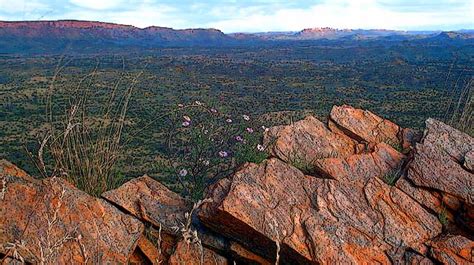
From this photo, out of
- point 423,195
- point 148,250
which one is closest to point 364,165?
point 423,195

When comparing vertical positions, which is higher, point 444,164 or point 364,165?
point 444,164

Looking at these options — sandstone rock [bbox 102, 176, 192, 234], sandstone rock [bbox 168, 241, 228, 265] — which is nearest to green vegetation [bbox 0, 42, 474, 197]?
sandstone rock [bbox 102, 176, 192, 234]

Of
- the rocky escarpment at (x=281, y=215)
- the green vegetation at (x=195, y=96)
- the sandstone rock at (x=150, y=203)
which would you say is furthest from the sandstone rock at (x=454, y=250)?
the sandstone rock at (x=150, y=203)

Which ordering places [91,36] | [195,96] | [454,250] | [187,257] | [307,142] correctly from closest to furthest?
[454,250] < [187,257] < [307,142] < [195,96] < [91,36]

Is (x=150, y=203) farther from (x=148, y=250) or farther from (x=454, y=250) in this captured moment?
(x=454, y=250)

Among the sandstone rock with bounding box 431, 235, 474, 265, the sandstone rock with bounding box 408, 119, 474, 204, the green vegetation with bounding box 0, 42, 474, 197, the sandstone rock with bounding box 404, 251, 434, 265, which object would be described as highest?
the sandstone rock with bounding box 408, 119, 474, 204

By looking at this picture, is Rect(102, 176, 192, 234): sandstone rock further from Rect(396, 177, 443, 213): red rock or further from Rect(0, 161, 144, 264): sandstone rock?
Rect(396, 177, 443, 213): red rock

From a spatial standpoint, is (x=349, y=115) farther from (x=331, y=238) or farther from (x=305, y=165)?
(x=331, y=238)
